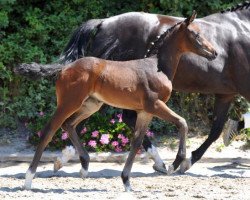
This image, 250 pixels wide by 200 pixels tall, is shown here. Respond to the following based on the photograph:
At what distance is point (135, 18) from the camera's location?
7.98 m

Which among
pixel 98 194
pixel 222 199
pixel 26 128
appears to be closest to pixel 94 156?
pixel 26 128

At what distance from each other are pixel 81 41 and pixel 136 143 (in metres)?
1.89

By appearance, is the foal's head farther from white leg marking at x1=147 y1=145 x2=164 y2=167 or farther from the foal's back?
white leg marking at x1=147 y1=145 x2=164 y2=167

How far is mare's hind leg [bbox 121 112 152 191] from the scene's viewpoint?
6465 millimetres

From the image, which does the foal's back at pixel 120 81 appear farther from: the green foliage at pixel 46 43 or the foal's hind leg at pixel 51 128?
the green foliage at pixel 46 43

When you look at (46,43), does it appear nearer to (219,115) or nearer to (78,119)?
(219,115)

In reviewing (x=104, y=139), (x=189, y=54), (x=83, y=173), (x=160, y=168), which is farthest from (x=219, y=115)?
(x=83, y=173)

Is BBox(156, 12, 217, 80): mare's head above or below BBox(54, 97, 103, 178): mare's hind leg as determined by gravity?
above

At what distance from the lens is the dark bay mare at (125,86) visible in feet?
21.0

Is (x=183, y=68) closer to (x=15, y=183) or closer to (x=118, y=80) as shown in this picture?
(x=118, y=80)

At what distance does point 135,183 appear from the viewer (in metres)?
7.03

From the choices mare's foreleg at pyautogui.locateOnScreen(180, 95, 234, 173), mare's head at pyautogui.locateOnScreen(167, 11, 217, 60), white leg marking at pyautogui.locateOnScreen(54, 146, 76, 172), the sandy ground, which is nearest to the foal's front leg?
the sandy ground

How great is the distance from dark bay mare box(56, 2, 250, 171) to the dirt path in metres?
0.34

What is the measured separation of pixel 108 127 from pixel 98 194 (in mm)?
2593
